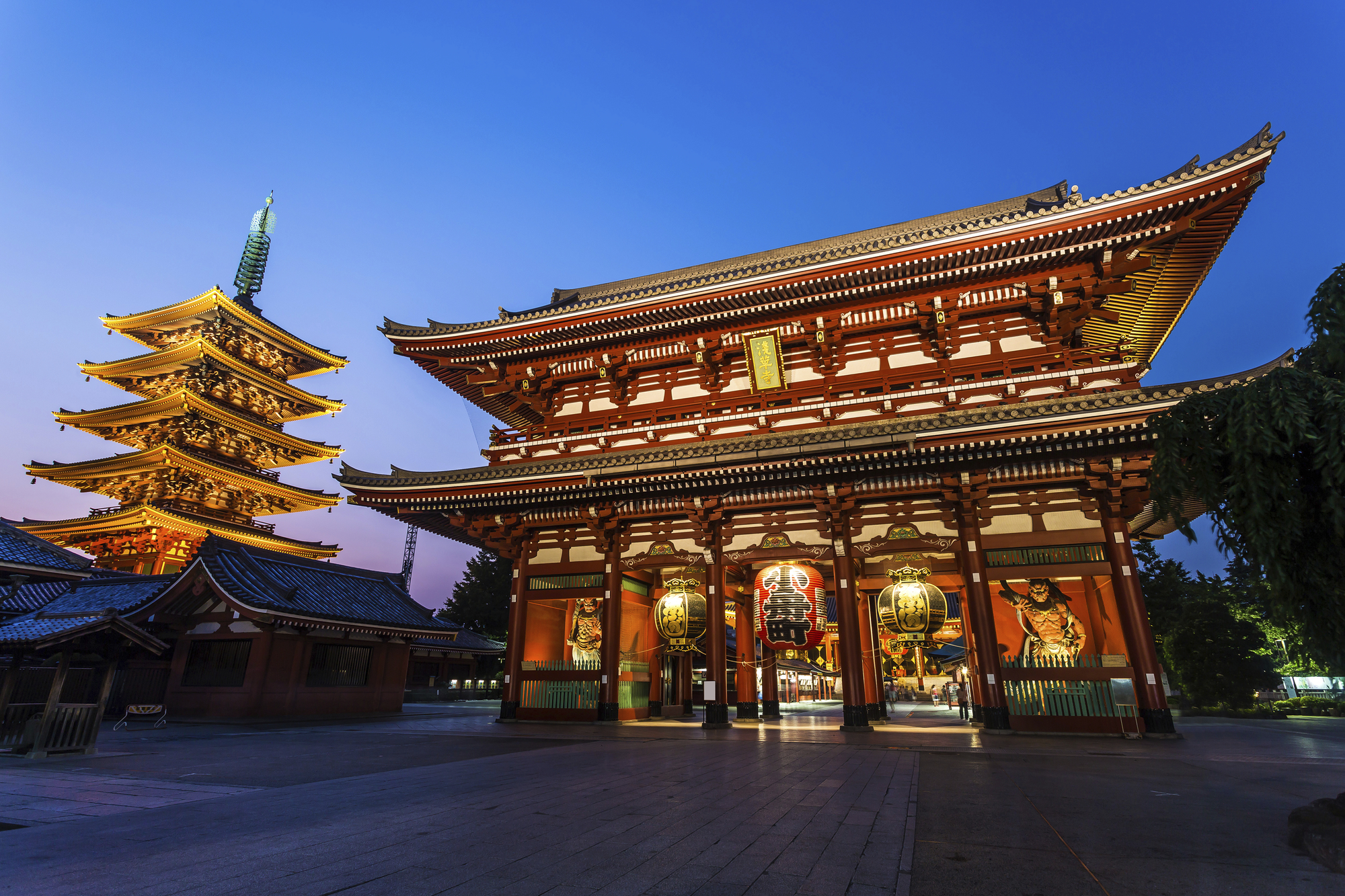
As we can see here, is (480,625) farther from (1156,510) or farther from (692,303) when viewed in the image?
(1156,510)

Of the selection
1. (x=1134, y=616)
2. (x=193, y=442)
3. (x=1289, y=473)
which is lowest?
(x=1134, y=616)

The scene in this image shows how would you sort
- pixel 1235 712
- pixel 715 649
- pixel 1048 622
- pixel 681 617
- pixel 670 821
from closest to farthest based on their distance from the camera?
pixel 670 821 < pixel 1048 622 < pixel 681 617 < pixel 715 649 < pixel 1235 712

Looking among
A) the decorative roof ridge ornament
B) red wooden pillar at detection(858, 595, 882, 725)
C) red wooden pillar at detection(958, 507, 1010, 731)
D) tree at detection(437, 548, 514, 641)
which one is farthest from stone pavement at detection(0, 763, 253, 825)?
tree at detection(437, 548, 514, 641)

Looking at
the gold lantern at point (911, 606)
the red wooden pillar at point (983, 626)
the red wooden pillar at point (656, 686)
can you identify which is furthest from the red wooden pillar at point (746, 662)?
the red wooden pillar at point (983, 626)

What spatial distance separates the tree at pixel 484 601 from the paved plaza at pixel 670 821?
37601 millimetres

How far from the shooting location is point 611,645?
1616 centimetres

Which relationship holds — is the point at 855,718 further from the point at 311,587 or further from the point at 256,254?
the point at 256,254

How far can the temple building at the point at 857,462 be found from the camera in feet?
41.8

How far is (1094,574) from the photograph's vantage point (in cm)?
1292

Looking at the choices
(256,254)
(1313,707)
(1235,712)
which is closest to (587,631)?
(1235,712)

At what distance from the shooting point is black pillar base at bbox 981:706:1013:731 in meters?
12.6

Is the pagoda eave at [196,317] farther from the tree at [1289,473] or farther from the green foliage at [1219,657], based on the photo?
the green foliage at [1219,657]

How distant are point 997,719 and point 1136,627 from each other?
3248mm

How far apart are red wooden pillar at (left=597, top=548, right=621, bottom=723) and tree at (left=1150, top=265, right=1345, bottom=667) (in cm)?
1322
